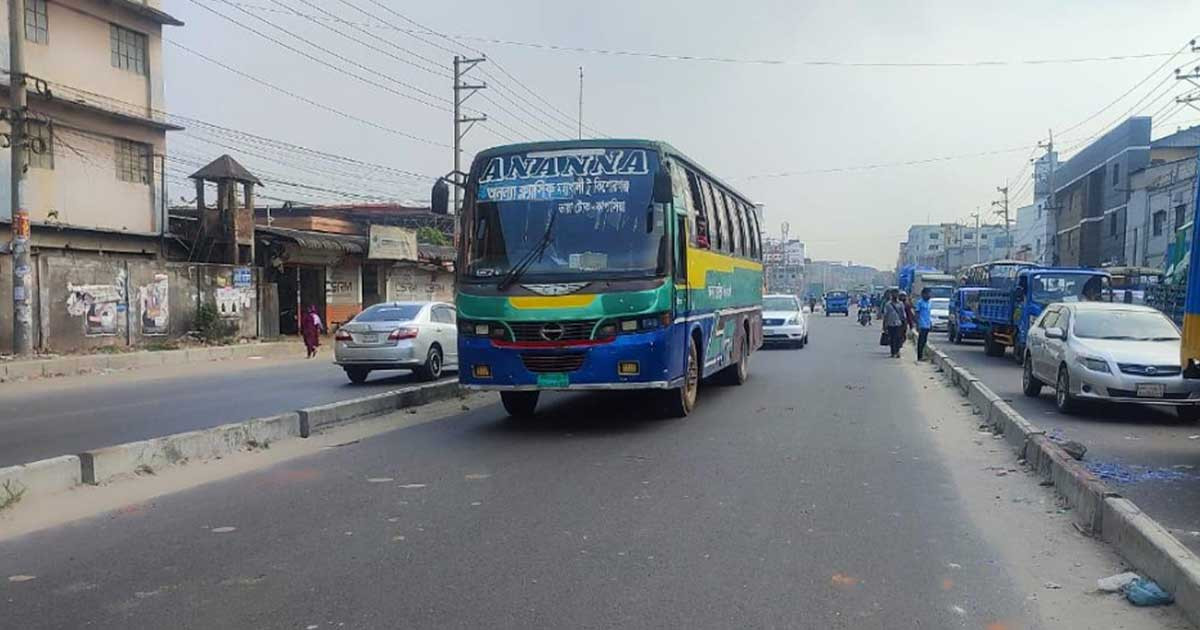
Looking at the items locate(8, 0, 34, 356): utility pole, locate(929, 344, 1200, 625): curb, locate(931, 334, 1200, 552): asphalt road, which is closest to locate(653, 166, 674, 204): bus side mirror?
locate(929, 344, 1200, 625): curb

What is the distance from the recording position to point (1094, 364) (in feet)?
39.6

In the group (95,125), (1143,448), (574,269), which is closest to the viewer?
(1143,448)

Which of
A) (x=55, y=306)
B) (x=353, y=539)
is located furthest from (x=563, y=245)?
(x=55, y=306)

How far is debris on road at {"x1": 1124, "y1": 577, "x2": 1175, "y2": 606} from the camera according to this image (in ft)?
16.4

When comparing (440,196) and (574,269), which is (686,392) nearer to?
(574,269)

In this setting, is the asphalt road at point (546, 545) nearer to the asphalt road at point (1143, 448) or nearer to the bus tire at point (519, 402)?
the asphalt road at point (1143, 448)

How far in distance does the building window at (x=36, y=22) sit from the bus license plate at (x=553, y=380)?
843 inches

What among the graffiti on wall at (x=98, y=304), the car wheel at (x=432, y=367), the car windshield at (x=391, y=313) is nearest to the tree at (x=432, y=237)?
the graffiti on wall at (x=98, y=304)

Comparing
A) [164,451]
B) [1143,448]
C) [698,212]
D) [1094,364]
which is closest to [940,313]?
[1094,364]

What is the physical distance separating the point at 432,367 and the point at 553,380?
24.6 ft

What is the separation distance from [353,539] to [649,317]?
495cm

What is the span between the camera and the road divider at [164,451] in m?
7.46

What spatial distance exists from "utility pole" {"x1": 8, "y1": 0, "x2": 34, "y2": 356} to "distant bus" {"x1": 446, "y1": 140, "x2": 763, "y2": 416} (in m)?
14.2

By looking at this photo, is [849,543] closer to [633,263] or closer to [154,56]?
[633,263]
